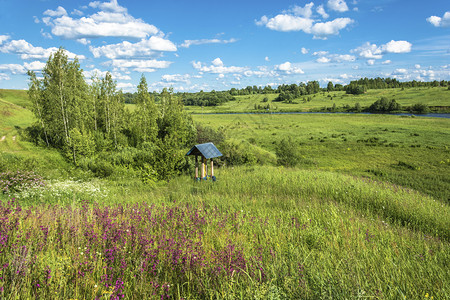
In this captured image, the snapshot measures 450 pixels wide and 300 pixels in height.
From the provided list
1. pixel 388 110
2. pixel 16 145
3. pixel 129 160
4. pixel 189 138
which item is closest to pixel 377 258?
pixel 129 160

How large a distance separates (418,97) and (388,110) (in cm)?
3712

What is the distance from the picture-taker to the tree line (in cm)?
3002

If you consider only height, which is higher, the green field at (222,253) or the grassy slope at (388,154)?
the green field at (222,253)

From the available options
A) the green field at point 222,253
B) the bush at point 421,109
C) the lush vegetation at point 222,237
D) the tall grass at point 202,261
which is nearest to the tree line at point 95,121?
the lush vegetation at point 222,237

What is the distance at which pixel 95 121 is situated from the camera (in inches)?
1436

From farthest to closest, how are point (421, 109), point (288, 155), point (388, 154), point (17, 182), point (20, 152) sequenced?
point (421, 109) < point (388, 154) < point (288, 155) < point (20, 152) < point (17, 182)

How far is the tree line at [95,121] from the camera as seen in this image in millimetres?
30016

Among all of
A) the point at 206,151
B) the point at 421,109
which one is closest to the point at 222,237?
the point at 206,151

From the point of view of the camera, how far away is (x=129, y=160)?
93.9ft

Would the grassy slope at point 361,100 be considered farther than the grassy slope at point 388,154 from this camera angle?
Yes

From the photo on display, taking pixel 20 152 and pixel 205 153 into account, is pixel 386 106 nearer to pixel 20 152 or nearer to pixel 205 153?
pixel 205 153

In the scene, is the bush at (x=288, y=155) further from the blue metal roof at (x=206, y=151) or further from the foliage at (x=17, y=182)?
the foliage at (x=17, y=182)

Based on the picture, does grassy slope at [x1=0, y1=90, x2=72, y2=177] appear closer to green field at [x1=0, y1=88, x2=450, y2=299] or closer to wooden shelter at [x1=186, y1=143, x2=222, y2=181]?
green field at [x1=0, y1=88, x2=450, y2=299]

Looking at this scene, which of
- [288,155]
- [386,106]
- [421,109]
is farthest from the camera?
[386,106]
